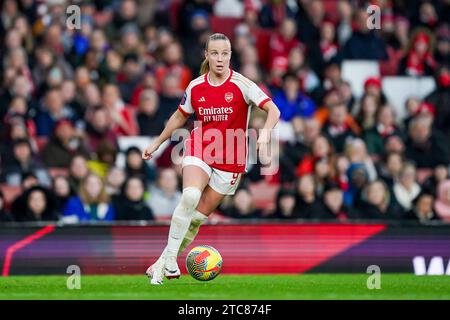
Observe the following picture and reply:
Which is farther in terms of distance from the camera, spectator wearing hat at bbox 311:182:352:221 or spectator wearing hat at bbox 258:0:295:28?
spectator wearing hat at bbox 258:0:295:28

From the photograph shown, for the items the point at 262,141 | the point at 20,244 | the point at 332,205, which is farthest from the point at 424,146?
the point at 262,141

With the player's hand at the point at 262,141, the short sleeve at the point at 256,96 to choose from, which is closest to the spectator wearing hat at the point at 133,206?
the short sleeve at the point at 256,96

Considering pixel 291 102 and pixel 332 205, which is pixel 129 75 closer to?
pixel 291 102

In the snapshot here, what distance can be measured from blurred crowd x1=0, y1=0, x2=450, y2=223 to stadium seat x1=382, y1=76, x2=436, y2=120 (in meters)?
0.17

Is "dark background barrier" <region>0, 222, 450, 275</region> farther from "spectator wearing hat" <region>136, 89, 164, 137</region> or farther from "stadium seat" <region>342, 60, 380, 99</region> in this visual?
"stadium seat" <region>342, 60, 380, 99</region>

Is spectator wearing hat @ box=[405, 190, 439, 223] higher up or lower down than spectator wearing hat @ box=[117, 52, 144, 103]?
lower down

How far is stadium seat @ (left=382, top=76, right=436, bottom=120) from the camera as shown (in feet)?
64.6

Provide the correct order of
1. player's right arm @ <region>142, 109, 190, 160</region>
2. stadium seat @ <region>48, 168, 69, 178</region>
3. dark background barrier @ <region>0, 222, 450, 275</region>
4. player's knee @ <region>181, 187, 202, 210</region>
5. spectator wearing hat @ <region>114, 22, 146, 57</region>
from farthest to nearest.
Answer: spectator wearing hat @ <region>114, 22, 146, 57</region> → stadium seat @ <region>48, 168, 69, 178</region> → dark background barrier @ <region>0, 222, 450, 275</region> → player's right arm @ <region>142, 109, 190, 160</region> → player's knee @ <region>181, 187, 202, 210</region>

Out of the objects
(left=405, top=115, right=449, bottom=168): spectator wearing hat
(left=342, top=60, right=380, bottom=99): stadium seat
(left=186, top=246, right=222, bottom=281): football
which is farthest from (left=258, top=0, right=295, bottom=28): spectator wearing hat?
(left=186, top=246, right=222, bottom=281): football

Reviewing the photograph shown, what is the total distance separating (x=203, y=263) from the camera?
39.6 ft

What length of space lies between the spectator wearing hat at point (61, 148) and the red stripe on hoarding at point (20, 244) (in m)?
2.86

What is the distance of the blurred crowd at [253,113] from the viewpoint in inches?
643

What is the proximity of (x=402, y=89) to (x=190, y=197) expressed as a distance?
8.82 meters

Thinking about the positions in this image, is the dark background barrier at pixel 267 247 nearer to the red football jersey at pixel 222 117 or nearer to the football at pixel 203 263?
the football at pixel 203 263
